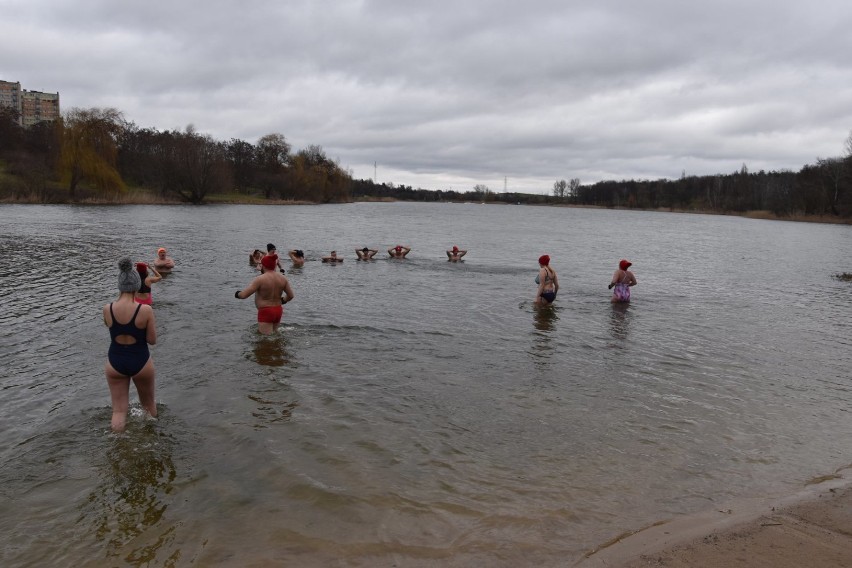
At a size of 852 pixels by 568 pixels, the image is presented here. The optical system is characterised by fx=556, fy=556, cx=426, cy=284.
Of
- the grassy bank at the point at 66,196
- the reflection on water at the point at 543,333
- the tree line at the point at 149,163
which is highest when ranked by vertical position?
the tree line at the point at 149,163

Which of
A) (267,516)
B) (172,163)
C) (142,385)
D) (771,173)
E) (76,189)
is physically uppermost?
(771,173)

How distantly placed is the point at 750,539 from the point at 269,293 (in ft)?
28.8

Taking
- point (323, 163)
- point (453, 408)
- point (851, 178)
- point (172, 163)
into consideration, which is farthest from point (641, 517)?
point (323, 163)

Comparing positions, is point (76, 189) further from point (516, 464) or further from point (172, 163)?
point (516, 464)

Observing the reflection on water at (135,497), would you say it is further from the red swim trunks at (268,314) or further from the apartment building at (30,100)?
the apartment building at (30,100)

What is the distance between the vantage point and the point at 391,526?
4.98 m

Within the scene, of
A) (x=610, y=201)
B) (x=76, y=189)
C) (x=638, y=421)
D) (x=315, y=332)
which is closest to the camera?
(x=638, y=421)

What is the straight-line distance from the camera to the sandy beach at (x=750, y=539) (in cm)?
420

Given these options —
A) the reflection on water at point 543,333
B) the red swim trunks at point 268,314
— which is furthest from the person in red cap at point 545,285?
the red swim trunks at point 268,314

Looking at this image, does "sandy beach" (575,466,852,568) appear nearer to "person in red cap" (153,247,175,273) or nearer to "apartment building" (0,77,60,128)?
"person in red cap" (153,247,175,273)

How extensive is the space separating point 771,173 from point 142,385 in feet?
577

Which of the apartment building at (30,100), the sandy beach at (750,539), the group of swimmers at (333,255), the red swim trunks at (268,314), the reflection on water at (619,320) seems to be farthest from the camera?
the apartment building at (30,100)

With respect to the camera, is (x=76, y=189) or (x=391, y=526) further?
(x=76, y=189)

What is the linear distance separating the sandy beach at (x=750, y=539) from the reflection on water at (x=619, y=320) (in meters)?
7.39
